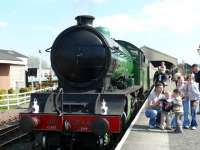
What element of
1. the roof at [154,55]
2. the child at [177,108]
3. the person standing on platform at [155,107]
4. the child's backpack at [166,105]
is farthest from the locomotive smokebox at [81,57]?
the roof at [154,55]

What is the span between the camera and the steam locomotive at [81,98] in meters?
8.99

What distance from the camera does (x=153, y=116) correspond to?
34.4 feet

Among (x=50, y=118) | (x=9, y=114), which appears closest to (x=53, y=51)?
(x=50, y=118)

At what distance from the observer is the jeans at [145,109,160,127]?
412 inches

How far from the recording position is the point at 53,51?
10312 mm

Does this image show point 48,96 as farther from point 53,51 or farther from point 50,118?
point 53,51

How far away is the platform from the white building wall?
31.3m

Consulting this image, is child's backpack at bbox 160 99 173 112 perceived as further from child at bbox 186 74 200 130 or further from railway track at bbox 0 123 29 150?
railway track at bbox 0 123 29 150

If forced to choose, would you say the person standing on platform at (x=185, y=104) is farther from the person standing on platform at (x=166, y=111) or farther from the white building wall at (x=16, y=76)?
the white building wall at (x=16, y=76)

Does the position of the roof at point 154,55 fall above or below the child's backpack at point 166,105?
above

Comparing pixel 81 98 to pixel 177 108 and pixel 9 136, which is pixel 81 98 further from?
pixel 9 136

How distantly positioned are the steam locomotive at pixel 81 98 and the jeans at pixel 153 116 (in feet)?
2.76

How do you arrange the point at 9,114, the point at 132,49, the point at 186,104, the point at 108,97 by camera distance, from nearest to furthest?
the point at 108,97
the point at 186,104
the point at 132,49
the point at 9,114

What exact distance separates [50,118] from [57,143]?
790mm
